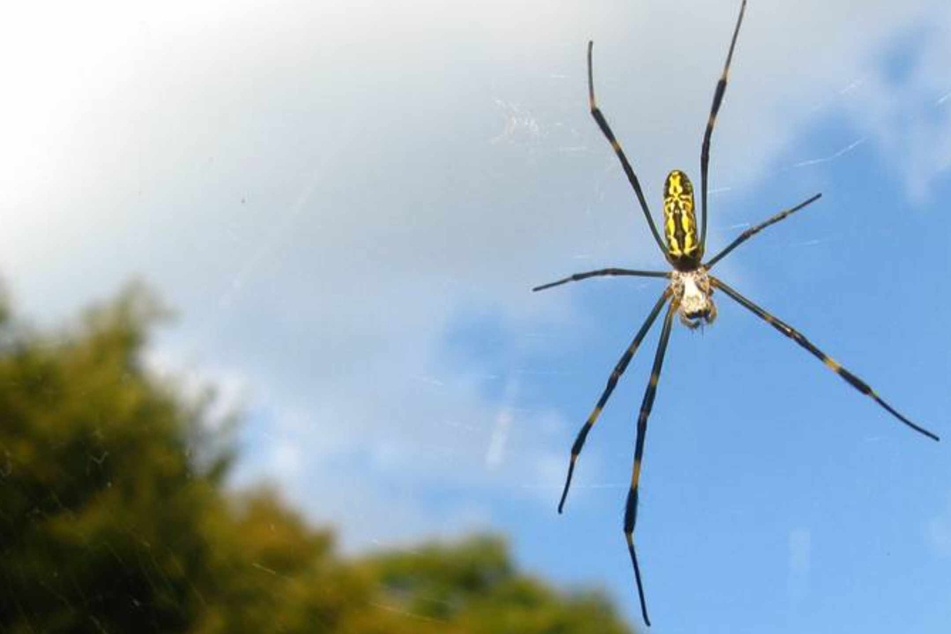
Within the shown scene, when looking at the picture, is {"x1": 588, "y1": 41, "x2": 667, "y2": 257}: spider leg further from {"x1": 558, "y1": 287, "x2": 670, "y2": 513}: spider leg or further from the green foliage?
the green foliage

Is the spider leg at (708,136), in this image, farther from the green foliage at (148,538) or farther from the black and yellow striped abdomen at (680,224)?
the green foliage at (148,538)

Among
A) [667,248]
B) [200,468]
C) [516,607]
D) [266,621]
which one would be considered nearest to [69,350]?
[200,468]

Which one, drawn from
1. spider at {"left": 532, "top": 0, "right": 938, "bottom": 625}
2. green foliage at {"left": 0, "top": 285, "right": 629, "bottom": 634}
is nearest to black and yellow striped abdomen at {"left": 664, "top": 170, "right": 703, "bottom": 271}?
spider at {"left": 532, "top": 0, "right": 938, "bottom": 625}

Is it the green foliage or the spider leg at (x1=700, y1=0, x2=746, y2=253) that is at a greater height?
the spider leg at (x1=700, y1=0, x2=746, y2=253)

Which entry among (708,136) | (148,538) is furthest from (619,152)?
(148,538)

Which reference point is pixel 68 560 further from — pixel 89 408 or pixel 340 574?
pixel 340 574

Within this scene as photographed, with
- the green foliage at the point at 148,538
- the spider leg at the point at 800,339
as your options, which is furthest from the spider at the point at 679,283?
the green foliage at the point at 148,538

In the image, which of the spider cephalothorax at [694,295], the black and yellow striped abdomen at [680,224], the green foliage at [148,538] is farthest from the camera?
the green foliage at [148,538]
